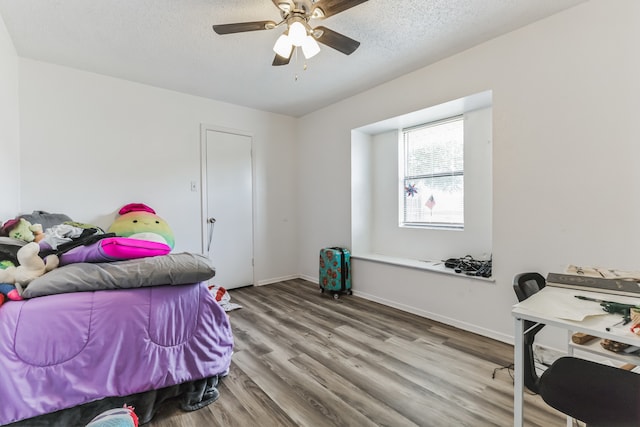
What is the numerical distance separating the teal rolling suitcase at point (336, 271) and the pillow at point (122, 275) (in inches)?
85.4

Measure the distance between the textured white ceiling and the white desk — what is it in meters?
2.03

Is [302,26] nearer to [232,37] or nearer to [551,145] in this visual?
[232,37]

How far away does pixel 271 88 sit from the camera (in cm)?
354

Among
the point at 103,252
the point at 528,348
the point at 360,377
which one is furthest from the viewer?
the point at 360,377

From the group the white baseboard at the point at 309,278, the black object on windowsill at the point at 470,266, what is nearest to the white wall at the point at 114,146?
the white baseboard at the point at 309,278

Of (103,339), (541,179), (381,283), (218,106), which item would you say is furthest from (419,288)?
(218,106)

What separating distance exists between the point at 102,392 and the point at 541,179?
3.23m

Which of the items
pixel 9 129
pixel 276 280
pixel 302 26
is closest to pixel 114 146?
pixel 9 129

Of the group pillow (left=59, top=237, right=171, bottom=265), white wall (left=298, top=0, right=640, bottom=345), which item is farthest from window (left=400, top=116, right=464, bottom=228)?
pillow (left=59, top=237, right=171, bottom=265)

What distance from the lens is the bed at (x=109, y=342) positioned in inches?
53.3

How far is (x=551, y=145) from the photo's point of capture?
2.22 m

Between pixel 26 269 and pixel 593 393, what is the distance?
2557 millimetres

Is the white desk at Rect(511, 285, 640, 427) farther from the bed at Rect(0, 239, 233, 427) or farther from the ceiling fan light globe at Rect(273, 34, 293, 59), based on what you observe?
the ceiling fan light globe at Rect(273, 34, 293, 59)

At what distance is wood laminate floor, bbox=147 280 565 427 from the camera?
1.60 metres
